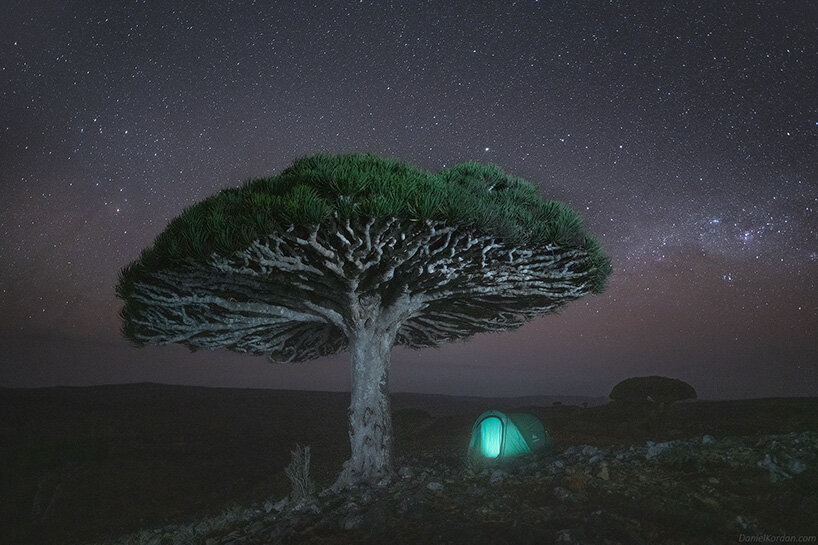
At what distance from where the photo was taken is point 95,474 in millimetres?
20609

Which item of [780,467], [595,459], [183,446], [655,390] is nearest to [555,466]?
[595,459]

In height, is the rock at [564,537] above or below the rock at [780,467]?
below

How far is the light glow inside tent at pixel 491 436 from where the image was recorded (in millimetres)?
12914

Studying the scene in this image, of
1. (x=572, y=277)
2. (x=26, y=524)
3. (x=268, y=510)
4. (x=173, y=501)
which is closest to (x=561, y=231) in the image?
(x=572, y=277)

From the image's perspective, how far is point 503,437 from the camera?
1288cm

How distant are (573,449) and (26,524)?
17.7m

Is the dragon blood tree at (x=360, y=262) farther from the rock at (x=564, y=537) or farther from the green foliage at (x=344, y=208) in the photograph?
the rock at (x=564, y=537)

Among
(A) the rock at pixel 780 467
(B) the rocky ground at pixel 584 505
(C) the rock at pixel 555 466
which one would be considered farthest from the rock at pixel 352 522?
(A) the rock at pixel 780 467

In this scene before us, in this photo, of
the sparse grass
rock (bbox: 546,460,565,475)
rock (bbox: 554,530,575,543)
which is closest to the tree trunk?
the sparse grass

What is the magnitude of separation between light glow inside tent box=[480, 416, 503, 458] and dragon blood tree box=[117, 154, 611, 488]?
278 cm

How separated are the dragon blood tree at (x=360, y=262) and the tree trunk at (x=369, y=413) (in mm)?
24

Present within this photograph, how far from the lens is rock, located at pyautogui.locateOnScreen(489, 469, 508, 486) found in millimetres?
9471

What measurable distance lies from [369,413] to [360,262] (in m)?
3.42

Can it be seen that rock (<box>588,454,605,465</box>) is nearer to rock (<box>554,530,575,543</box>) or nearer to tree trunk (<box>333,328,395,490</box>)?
rock (<box>554,530,575,543</box>)
